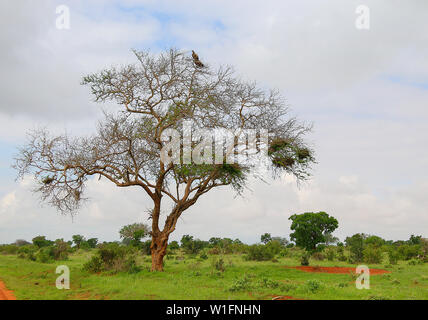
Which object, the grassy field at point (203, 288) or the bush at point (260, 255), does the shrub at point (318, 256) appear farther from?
the grassy field at point (203, 288)

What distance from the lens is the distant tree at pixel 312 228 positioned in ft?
88.6

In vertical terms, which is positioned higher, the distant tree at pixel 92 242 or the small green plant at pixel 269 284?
the small green plant at pixel 269 284

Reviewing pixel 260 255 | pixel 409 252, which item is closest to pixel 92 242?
pixel 260 255

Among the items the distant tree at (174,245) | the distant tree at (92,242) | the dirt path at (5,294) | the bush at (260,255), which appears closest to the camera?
the dirt path at (5,294)

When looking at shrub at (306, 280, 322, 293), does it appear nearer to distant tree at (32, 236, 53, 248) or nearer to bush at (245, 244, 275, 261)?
bush at (245, 244, 275, 261)

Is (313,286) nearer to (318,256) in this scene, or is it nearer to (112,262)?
(112,262)

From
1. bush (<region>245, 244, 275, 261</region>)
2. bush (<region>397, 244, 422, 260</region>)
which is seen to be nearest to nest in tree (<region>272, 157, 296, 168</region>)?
bush (<region>245, 244, 275, 261</region>)

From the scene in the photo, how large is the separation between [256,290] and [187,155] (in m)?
8.74

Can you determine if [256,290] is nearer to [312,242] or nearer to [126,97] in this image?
[126,97]

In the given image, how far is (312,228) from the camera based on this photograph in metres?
26.9

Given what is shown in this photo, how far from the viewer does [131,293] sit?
12531mm

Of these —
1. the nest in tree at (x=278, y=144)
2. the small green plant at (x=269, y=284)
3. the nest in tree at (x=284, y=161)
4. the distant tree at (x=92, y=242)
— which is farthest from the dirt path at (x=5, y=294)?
the distant tree at (x=92, y=242)

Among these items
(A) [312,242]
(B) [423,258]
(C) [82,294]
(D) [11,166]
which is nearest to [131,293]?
(C) [82,294]

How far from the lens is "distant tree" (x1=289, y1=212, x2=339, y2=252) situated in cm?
2702
